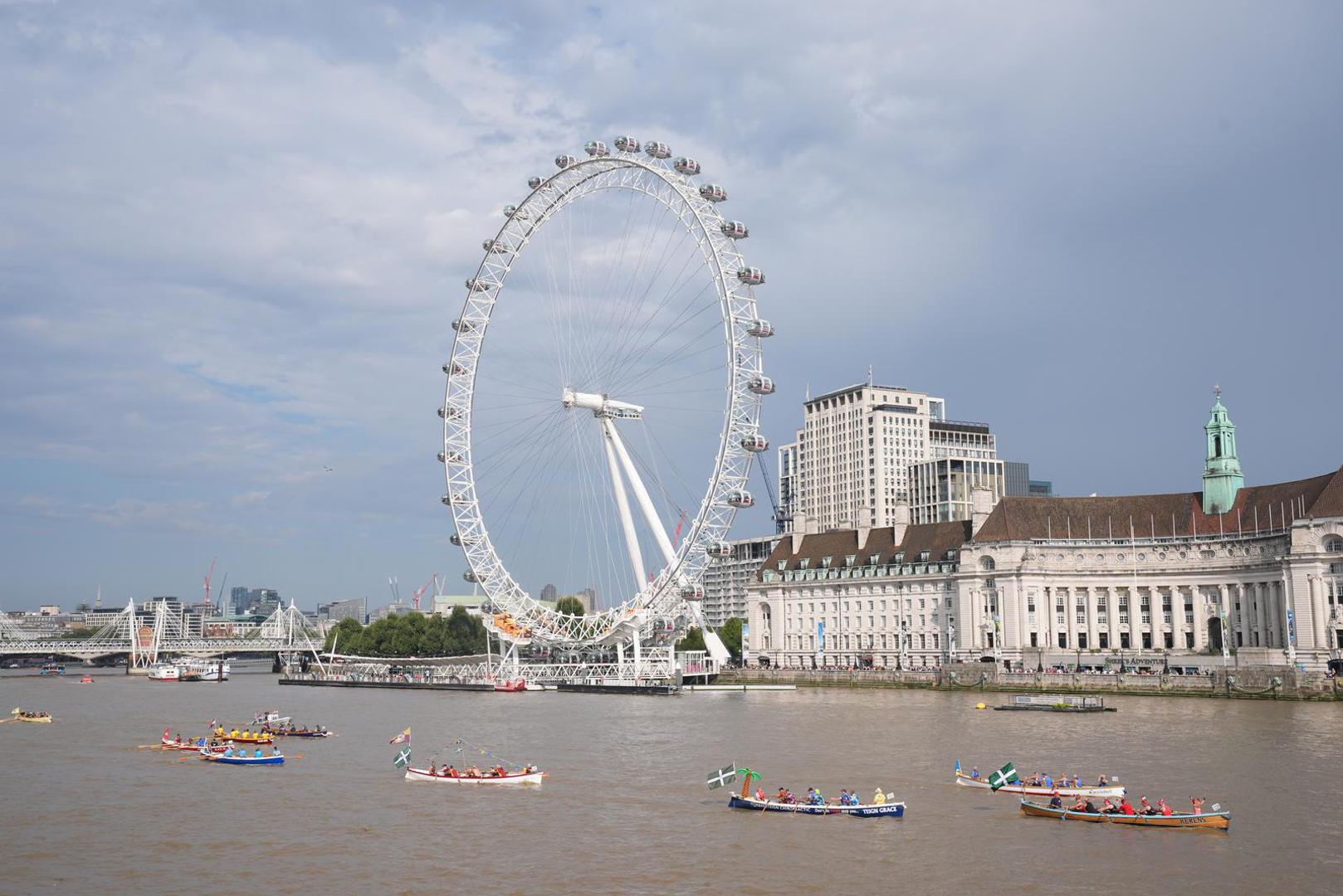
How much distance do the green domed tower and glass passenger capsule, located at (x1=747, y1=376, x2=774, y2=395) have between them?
5424 cm

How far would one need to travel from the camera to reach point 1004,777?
167 ft

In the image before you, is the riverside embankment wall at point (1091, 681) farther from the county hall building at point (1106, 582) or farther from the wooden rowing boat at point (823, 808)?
the wooden rowing boat at point (823, 808)

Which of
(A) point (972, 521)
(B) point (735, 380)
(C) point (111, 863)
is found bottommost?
(C) point (111, 863)

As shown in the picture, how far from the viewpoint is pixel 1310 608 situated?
363ft

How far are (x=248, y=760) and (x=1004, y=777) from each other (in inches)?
1552

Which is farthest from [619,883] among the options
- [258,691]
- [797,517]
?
[797,517]

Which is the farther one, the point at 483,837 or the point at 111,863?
the point at 483,837

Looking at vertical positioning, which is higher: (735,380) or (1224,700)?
(735,380)

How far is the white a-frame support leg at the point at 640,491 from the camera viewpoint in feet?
386

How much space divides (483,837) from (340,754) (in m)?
26.9

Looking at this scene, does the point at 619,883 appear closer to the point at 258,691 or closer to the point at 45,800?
the point at 45,800

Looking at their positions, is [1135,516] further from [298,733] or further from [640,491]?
[298,733]

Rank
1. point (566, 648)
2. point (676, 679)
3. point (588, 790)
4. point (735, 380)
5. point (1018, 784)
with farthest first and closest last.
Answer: point (566, 648)
point (676, 679)
point (735, 380)
point (588, 790)
point (1018, 784)

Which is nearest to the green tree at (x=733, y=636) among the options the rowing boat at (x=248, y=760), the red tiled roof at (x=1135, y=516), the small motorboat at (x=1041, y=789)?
the red tiled roof at (x=1135, y=516)
